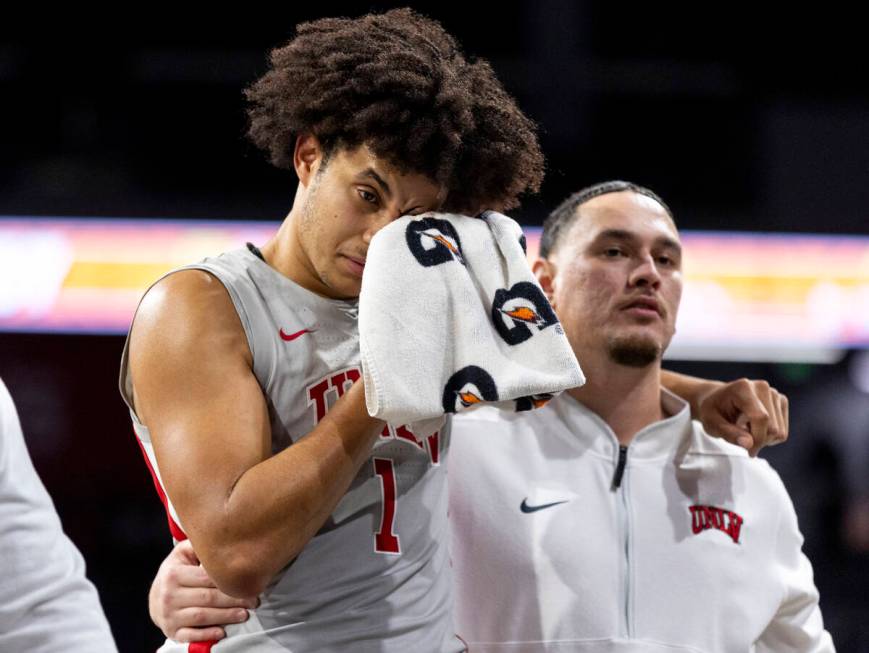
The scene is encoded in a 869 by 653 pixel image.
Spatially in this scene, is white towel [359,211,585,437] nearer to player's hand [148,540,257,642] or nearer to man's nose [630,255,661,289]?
player's hand [148,540,257,642]

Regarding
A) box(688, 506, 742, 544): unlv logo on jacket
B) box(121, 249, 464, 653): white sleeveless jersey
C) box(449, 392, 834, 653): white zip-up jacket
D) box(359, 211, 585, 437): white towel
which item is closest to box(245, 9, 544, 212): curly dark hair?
box(359, 211, 585, 437): white towel

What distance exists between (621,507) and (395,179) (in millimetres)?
869

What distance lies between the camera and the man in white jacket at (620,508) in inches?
74.0

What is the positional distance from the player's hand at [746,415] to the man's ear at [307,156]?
936mm

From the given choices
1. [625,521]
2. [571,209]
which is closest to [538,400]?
[625,521]

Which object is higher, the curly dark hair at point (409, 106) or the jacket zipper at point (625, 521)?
the curly dark hair at point (409, 106)

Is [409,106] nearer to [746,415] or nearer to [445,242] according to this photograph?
[445,242]

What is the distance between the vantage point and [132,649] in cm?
478

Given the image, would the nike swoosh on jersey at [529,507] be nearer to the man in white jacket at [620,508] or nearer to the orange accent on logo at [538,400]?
the man in white jacket at [620,508]

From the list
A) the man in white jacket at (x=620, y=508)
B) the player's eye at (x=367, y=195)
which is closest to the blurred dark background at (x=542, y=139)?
the man in white jacket at (x=620, y=508)

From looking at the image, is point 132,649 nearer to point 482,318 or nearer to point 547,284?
point 547,284

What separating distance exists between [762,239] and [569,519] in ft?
12.6

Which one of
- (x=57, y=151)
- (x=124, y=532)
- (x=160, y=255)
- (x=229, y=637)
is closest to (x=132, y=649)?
(x=124, y=532)

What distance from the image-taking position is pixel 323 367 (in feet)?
4.84
